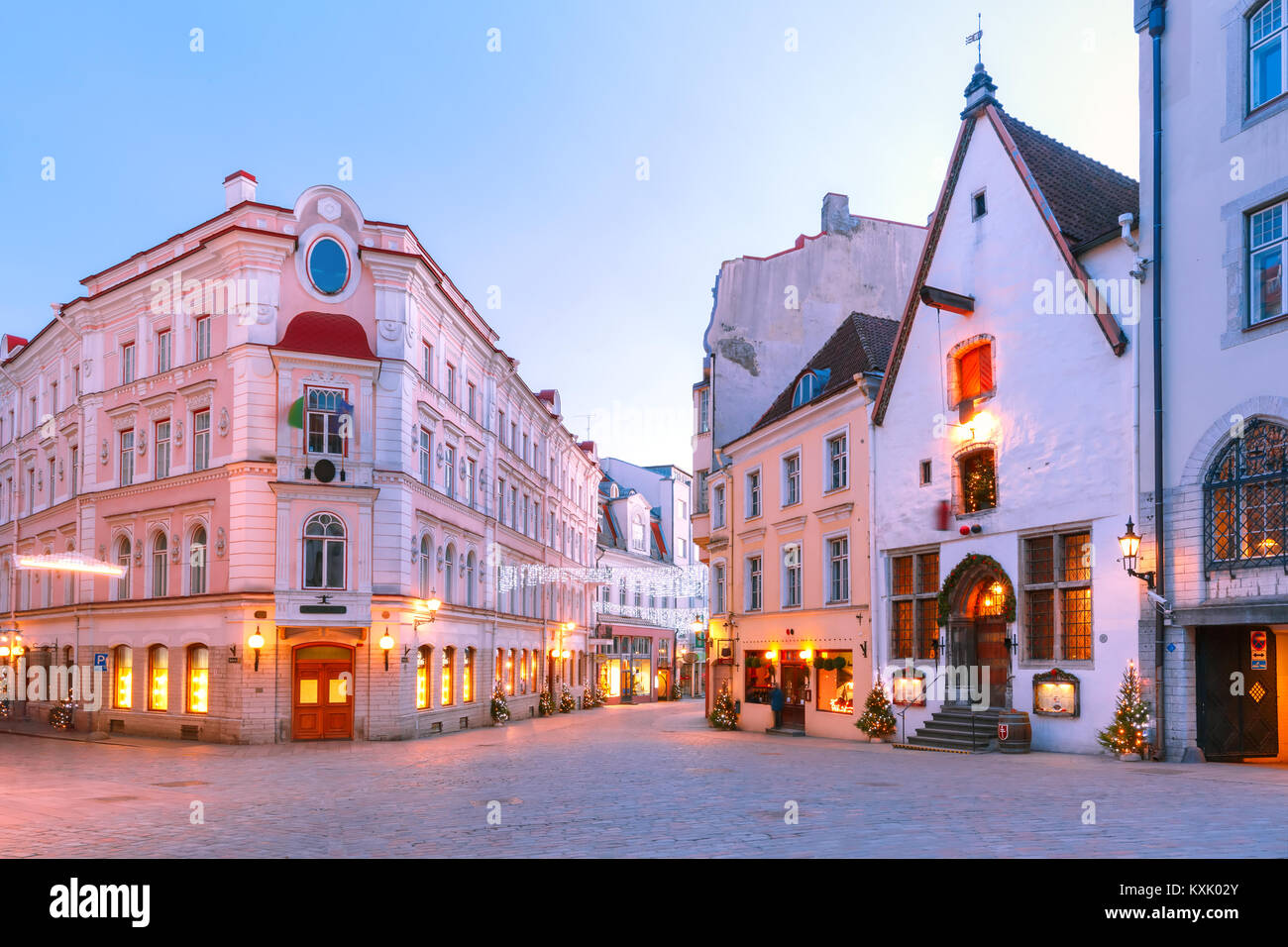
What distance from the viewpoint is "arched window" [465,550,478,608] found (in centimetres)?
3953

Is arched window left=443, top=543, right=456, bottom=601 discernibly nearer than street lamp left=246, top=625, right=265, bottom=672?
No

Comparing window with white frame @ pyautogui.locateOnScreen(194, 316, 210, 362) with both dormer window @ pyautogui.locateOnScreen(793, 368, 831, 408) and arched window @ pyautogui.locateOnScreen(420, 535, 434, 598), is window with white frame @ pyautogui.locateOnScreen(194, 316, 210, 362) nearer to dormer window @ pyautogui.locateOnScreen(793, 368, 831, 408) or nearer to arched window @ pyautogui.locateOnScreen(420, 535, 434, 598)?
arched window @ pyautogui.locateOnScreen(420, 535, 434, 598)

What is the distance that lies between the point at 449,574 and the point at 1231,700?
77.2 feet

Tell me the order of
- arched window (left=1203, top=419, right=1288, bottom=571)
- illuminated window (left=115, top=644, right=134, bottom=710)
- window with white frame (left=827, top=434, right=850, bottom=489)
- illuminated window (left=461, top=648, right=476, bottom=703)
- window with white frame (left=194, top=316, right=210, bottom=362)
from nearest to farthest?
1. arched window (left=1203, top=419, right=1288, bottom=571)
2. window with white frame (left=827, top=434, right=850, bottom=489)
3. window with white frame (left=194, top=316, right=210, bottom=362)
4. illuminated window (left=115, top=644, right=134, bottom=710)
5. illuminated window (left=461, top=648, right=476, bottom=703)

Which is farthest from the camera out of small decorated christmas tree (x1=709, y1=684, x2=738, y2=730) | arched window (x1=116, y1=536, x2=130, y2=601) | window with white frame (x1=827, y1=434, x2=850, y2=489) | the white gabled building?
small decorated christmas tree (x1=709, y1=684, x2=738, y2=730)

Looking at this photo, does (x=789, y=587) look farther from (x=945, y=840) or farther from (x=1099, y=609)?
(x=945, y=840)

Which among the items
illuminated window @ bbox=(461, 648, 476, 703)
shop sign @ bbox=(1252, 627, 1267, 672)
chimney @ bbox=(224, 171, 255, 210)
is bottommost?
illuminated window @ bbox=(461, 648, 476, 703)

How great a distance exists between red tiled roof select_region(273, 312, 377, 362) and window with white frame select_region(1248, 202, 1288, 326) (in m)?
21.6

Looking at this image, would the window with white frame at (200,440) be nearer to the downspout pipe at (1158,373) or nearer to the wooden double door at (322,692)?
the wooden double door at (322,692)

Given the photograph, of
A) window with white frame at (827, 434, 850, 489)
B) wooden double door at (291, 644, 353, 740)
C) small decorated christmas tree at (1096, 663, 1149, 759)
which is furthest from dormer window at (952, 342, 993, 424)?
wooden double door at (291, 644, 353, 740)

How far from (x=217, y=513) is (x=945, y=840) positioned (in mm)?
25207

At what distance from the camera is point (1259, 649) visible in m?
21.6

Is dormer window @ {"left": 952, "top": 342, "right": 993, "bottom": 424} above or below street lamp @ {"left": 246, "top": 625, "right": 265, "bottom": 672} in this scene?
above
